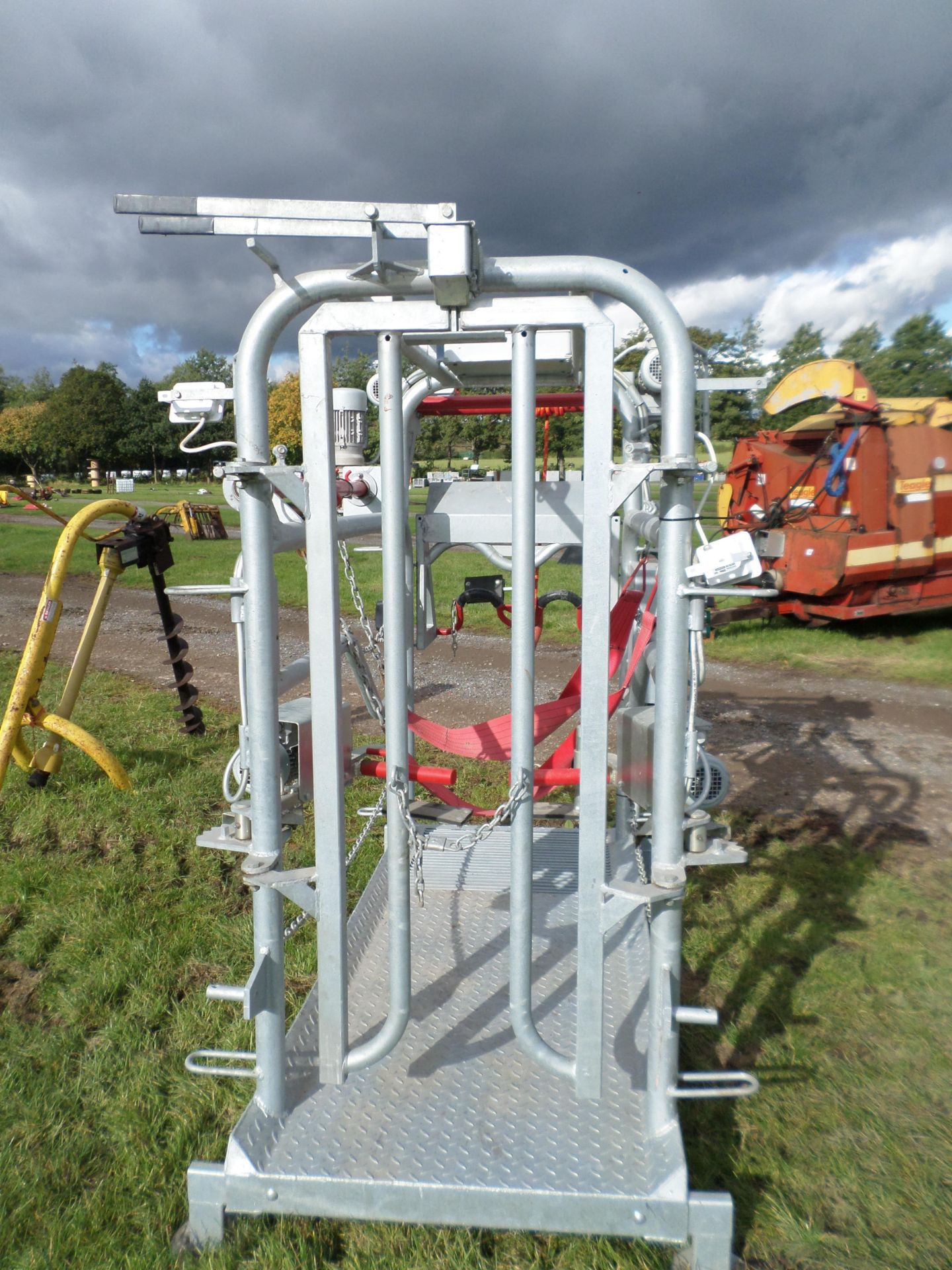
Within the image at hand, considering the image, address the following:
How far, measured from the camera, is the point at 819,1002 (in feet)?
9.32

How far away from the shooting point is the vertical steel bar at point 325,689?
182cm

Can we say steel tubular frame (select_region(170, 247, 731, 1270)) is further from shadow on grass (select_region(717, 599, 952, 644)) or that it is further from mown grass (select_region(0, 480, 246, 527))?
mown grass (select_region(0, 480, 246, 527))

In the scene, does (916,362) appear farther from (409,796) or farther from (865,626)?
(409,796)

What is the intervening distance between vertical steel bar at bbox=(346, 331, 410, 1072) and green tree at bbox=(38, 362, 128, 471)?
5438 centimetres

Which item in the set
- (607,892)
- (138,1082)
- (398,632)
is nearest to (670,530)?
(398,632)

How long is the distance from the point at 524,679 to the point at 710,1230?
4.08ft

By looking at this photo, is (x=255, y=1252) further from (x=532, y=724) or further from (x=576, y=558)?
(x=576, y=558)

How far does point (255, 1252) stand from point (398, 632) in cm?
142

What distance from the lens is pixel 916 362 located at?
1288 inches

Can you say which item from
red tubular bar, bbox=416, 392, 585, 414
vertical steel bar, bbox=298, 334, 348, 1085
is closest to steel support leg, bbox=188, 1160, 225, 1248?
vertical steel bar, bbox=298, 334, 348, 1085

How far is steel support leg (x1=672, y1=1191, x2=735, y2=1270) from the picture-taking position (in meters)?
1.78

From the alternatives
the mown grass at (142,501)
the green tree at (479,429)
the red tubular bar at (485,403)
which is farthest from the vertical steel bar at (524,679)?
the green tree at (479,429)

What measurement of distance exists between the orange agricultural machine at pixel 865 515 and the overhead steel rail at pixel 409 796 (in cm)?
598

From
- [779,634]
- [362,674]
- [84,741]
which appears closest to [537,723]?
[362,674]
